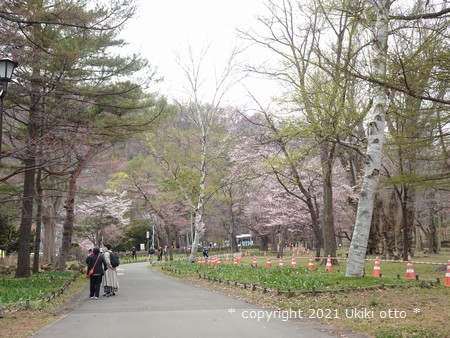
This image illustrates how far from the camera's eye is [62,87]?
14.5 metres

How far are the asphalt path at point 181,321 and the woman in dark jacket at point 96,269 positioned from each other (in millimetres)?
1405

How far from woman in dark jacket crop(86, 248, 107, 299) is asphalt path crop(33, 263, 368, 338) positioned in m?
1.40

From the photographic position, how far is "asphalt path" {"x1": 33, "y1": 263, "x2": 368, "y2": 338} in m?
7.01

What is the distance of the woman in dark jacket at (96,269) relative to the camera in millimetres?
12719

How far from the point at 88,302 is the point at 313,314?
6409 millimetres

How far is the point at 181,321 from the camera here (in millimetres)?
8055

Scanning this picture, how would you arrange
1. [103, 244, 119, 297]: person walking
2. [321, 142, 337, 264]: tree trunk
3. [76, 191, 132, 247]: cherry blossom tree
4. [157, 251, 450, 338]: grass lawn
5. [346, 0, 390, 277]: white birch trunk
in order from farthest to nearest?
[76, 191, 132, 247]: cherry blossom tree → [321, 142, 337, 264]: tree trunk → [103, 244, 119, 297]: person walking → [346, 0, 390, 277]: white birch trunk → [157, 251, 450, 338]: grass lawn

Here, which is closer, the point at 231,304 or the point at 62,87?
the point at 231,304

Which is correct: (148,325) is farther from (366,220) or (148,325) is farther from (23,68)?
(23,68)

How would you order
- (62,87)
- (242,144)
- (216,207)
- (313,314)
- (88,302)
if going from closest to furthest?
1. (313,314)
2. (88,302)
3. (62,87)
4. (242,144)
5. (216,207)

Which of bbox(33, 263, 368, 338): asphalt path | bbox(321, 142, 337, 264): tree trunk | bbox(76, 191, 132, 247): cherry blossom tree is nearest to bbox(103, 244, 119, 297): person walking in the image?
bbox(33, 263, 368, 338): asphalt path

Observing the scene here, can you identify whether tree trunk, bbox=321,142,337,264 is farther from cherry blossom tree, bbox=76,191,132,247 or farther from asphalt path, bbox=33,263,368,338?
cherry blossom tree, bbox=76,191,132,247

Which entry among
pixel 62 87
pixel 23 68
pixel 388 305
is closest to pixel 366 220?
pixel 388 305

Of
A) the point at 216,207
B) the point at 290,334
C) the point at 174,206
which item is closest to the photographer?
the point at 290,334
